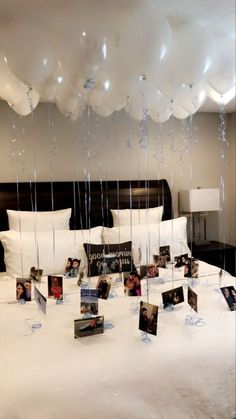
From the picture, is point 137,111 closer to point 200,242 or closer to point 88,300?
point 88,300

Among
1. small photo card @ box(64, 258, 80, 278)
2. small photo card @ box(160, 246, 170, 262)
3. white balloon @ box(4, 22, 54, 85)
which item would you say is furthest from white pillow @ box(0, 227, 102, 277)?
white balloon @ box(4, 22, 54, 85)

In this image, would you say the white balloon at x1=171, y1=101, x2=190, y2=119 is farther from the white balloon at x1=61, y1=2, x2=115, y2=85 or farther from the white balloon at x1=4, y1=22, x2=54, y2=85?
the white balloon at x1=4, y1=22, x2=54, y2=85

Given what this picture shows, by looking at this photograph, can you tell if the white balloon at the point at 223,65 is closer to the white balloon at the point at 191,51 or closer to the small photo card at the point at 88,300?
the white balloon at the point at 191,51

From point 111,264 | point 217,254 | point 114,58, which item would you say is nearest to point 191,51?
point 114,58

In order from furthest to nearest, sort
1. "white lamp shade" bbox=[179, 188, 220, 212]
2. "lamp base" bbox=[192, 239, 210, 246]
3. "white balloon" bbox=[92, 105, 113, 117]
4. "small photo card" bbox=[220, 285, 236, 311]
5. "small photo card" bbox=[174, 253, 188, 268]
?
"lamp base" bbox=[192, 239, 210, 246] < "white lamp shade" bbox=[179, 188, 220, 212] < "small photo card" bbox=[174, 253, 188, 268] < "white balloon" bbox=[92, 105, 113, 117] < "small photo card" bbox=[220, 285, 236, 311]

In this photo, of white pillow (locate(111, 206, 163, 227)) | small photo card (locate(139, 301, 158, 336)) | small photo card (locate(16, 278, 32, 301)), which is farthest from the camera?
white pillow (locate(111, 206, 163, 227))

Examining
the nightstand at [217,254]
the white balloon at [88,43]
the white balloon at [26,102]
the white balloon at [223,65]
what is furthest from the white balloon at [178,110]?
the nightstand at [217,254]

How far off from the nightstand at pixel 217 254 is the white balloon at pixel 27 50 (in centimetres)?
206

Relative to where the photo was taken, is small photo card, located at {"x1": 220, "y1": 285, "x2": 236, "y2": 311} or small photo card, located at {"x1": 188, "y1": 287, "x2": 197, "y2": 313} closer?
small photo card, located at {"x1": 188, "y1": 287, "x2": 197, "y2": 313}

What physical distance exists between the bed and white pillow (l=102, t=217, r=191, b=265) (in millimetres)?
584

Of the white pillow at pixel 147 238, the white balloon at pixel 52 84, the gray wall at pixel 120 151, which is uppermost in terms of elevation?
the white balloon at pixel 52 84

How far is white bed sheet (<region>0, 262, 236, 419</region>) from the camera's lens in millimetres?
1143

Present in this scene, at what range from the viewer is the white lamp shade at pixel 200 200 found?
119 inches

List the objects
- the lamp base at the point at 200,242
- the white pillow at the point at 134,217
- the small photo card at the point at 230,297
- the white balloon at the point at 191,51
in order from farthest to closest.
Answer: the lamp base at the point at 200,242, the white pillow at the point at 134,217, the small photo card at the point at 230,297, the white balloon at the point at 191,51
